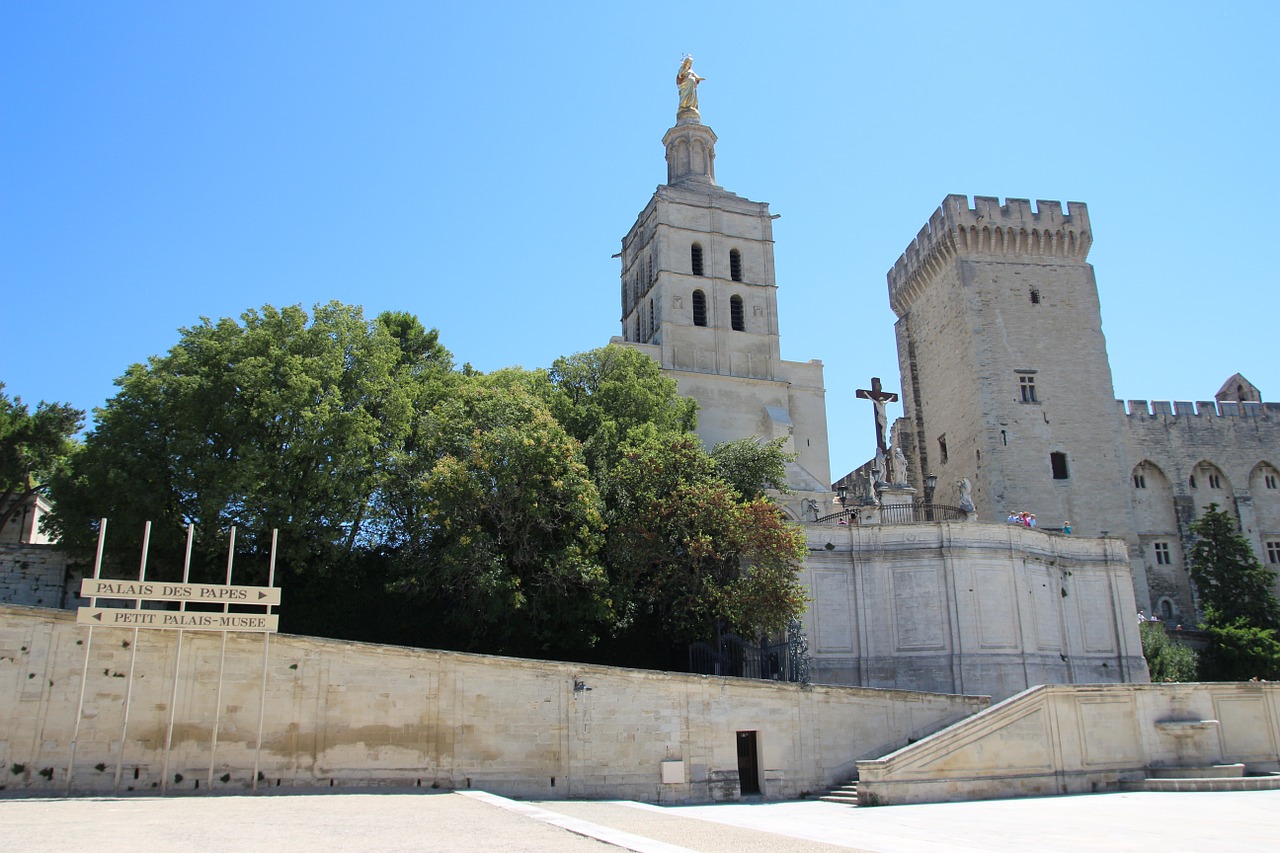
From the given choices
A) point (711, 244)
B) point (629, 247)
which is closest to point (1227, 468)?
point (711, 244)

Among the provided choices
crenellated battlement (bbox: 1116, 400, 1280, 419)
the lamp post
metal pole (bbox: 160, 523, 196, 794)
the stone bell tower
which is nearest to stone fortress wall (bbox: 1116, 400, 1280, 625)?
crenellated battlement (bbox: 1116, 400, 1280, 419)

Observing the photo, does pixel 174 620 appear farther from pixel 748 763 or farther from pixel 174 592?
pixel 748 763

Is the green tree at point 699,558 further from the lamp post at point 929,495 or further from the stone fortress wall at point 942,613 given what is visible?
the lamp post at point 929,495

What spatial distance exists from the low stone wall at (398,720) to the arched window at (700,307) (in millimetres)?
23963

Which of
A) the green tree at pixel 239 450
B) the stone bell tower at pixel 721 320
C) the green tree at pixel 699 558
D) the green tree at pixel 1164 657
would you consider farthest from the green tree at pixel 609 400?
the green tree at pixel 1164 657

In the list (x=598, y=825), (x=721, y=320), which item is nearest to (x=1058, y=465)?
(x=721, y=320)

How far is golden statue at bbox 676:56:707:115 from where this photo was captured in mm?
50469

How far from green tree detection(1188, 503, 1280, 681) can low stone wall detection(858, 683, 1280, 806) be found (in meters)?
13.9

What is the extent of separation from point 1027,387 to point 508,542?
29596 mm

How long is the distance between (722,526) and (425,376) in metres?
11.5

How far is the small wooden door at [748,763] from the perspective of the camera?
22.7 meters

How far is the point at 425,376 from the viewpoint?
104 feet

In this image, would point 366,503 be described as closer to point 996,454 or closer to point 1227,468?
point 996,454

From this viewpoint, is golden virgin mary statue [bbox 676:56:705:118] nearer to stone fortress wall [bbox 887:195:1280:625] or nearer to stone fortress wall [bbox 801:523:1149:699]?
stone fortress wall [bbox 887:195:1280:625]
